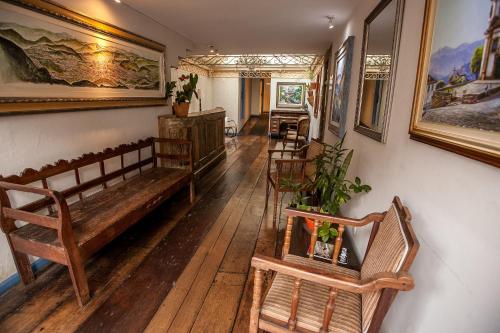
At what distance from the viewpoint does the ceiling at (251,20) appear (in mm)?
2576

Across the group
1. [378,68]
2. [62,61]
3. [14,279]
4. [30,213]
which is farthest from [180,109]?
[378,68]

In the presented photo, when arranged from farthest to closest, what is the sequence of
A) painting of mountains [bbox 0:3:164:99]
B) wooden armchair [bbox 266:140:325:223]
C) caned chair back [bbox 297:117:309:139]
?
caned chair back [bbox 297:117:309:139] < wooden armchair [bbox 266:140:325:223] < painting of mountains [bbox 0:3:164:99]

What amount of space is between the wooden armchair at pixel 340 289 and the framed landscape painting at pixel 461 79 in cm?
37

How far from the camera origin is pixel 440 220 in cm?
99

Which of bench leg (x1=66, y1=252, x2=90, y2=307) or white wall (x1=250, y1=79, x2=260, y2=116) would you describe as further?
white wall (x1=250, y1=79, x2=260, y2=116)

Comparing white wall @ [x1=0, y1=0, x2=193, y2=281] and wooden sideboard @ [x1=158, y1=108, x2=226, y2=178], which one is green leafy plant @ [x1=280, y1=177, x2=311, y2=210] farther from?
white wall @ [x1=0, y1=0, x2=193, y2=281]

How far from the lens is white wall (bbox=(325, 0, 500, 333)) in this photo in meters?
0.75

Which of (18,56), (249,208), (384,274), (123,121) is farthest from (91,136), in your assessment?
(384,274)

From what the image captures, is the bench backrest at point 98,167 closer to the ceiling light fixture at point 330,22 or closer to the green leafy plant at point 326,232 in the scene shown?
the green leafy plant at point 326,232

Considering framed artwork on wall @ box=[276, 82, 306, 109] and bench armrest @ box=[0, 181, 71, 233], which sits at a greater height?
framed artwork on wall @ box=[276, 82, 306, 109]

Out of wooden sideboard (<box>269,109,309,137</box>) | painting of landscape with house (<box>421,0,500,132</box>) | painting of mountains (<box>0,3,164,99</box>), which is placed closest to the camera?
→ painting of landscape with house (<box>421,0,500,132</box>)

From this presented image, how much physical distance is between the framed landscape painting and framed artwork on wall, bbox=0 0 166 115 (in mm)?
2460

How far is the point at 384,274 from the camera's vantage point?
2.87ft

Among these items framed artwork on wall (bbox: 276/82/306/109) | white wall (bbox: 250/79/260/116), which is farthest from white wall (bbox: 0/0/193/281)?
white wall (bbox: 250/79/260/116)
